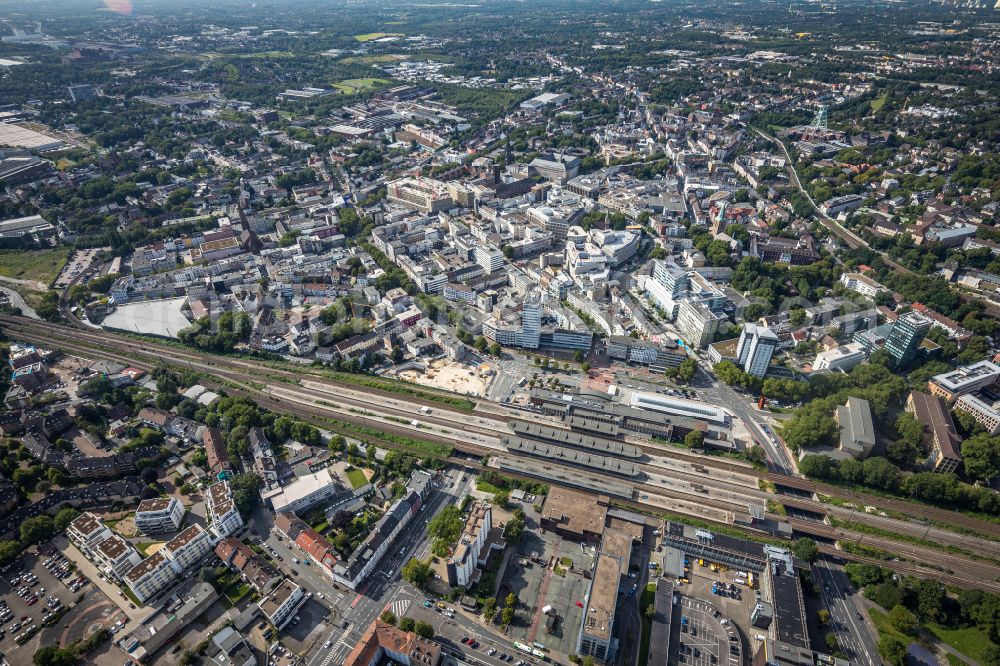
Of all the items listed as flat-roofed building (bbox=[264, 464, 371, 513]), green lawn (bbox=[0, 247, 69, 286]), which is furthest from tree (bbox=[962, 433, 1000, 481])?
green lawn (bbox=[0, 247, 69, 286])

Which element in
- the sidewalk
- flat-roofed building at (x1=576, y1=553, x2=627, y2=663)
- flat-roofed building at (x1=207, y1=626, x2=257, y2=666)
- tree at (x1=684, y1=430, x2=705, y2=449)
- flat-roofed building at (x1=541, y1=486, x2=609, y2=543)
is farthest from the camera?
tree at (x1=684, y1=430, x2=705, y2=449)

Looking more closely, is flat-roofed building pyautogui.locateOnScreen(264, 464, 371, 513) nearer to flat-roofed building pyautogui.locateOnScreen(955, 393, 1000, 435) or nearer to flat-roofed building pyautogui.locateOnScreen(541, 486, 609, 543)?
flat-roofed building pyautogui.locateOnScreen(541, 486, 609, 543)

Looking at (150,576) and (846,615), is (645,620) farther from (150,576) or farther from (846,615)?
(150,576)

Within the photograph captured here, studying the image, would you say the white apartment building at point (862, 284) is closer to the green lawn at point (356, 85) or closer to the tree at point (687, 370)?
the tree at point (687, 370)

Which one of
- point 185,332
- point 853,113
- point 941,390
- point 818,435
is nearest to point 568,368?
point 818,435

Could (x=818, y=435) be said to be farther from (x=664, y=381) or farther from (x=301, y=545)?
(x=301, y=545)

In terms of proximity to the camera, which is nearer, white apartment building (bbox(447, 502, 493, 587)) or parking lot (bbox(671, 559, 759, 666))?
parking lot (bbox(671, 559, 759, 666))

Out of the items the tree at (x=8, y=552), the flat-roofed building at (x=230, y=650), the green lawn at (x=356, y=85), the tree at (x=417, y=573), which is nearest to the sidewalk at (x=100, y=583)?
the tree at (x=8, y=552)
